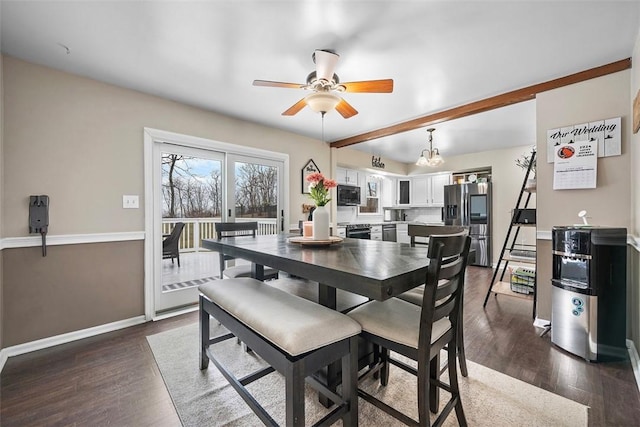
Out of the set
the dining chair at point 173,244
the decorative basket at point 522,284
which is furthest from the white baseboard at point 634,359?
the dining chair at point 173,244

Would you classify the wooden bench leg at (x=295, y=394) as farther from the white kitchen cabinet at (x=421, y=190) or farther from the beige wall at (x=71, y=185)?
the white kitchen cabinet at (x=421, y=190)

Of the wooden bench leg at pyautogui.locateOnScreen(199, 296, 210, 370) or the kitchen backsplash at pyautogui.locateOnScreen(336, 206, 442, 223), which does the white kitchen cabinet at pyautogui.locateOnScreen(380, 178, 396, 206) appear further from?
the wooden bench leg at pyautogui.locateOnScreen(199, 296, 210, 370)

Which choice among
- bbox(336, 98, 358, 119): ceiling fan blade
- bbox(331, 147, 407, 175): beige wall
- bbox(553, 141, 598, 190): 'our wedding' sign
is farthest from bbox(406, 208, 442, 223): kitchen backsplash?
bbox(336, 98, 358, 119): ceiling fan blade

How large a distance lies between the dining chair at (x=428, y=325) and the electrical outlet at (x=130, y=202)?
2568 mm

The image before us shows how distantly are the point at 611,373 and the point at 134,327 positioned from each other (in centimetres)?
399

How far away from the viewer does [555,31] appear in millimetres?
1857

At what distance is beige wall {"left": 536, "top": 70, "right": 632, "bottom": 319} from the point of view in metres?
2.22

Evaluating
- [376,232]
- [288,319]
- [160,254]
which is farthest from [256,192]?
[376,232]

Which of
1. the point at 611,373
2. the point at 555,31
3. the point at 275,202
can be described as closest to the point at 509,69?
the point at 555,31

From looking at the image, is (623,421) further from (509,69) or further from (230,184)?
(230,184)

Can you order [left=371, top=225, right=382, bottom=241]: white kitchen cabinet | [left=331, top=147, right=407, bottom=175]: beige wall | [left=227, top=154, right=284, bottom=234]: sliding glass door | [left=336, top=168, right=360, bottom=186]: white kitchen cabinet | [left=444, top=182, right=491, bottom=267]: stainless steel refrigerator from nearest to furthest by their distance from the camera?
1. [left=227, top=154, right=284, bottom=234]: sliding glass door
2. [left=331, top=147, right=407, bottom=175]: beige wall
3. [left=444, top=182, right=491, bottom=267]: stainless steel refrigerator
4. [left=336, top=168, right=360, bottom=186]: white kitchen cabinet
5. [left=371, top=225, right=382, bottom=241]: white kitchen cabinet

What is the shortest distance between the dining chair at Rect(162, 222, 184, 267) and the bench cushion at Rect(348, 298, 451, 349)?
2.51m

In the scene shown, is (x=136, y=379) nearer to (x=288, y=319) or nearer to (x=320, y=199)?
(x=288, y=319)

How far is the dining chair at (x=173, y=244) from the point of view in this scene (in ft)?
9.91
